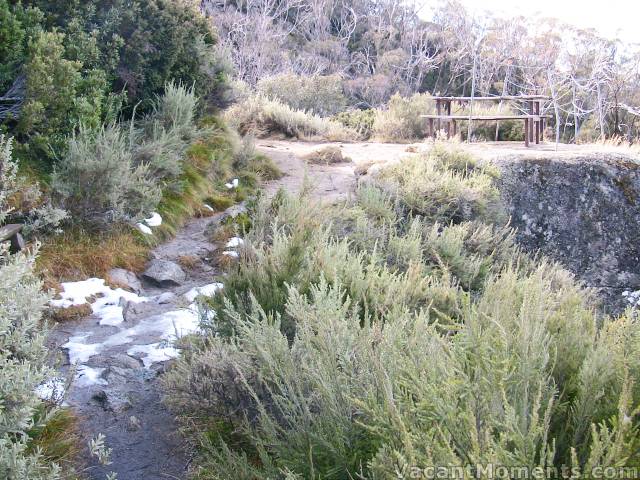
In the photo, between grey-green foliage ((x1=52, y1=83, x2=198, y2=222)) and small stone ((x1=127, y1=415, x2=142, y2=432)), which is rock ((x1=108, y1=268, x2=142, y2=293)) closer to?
grey-green foliage ((x1=52, y1=83, x2=198, y2=222))

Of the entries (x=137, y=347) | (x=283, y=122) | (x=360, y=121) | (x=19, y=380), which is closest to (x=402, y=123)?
(x=360, y=121)

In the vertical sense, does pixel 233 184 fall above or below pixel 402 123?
below

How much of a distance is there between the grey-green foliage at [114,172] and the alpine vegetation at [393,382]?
225 cm

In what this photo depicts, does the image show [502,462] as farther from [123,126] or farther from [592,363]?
[123,126]

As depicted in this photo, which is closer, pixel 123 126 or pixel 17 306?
pixel 17 306

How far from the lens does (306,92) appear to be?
63.6ft

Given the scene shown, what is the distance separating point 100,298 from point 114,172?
1412 millimetres

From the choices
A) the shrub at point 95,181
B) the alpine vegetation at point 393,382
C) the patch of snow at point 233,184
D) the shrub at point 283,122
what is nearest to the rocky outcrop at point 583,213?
the patch of snow at point 233,184

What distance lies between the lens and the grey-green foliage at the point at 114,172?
571cm

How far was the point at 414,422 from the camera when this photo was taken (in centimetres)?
202

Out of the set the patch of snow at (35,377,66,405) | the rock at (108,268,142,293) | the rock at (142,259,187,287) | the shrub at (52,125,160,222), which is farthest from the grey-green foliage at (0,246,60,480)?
the shrub at (52,125,160,222)

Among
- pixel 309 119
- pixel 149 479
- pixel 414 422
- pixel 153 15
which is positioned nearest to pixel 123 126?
pixel 153 15

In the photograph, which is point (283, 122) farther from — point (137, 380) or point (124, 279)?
point (137, 380)

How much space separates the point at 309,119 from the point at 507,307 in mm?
11547
